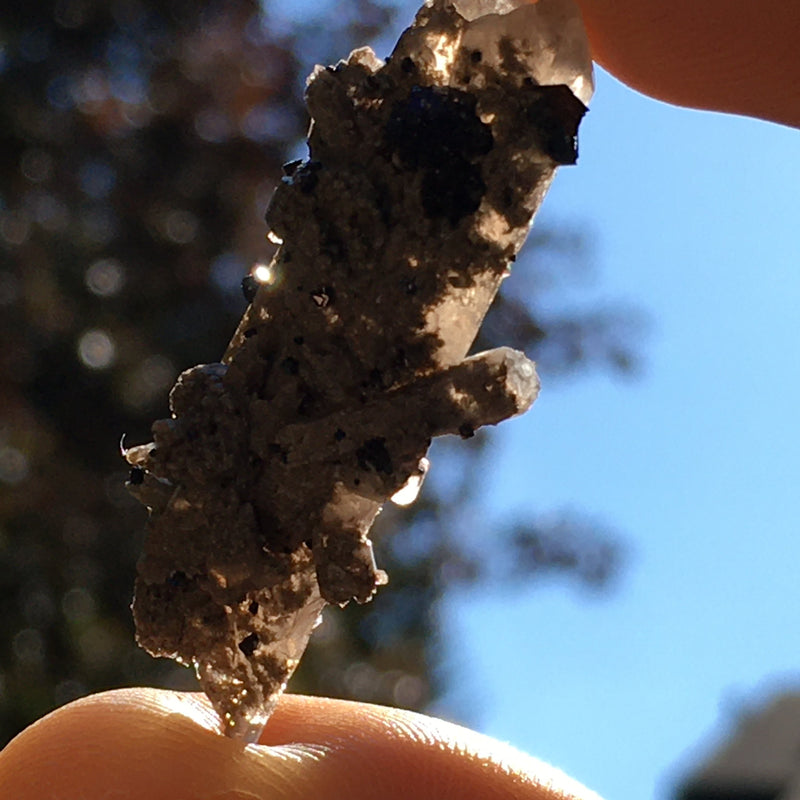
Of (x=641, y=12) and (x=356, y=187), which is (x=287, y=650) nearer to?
(x=356, y=187)

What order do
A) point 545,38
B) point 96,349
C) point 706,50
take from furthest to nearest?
point 96,349, point 706,50, point 545,38

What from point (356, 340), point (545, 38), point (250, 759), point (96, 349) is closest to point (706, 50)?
point (545, 38)

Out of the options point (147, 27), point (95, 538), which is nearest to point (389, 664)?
point (95, 538)

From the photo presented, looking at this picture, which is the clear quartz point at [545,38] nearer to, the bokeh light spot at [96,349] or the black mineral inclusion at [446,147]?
the black mineral inclusion at [446,147]

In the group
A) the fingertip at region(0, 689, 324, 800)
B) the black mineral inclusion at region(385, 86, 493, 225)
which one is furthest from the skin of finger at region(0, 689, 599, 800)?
the black mineral inclusion at region(385, 86, 493, 225)

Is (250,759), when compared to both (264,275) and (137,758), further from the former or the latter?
(264,275)

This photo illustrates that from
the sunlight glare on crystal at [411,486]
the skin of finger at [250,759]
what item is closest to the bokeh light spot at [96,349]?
the skin of finger at [250,759]
